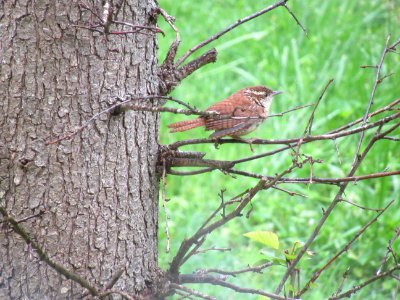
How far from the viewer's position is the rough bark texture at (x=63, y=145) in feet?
7.44

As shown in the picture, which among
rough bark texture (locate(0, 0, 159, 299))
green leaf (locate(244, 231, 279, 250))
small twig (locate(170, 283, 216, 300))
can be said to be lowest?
small twig (locate(170, 283, 216, 300))

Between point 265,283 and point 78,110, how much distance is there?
313 cm

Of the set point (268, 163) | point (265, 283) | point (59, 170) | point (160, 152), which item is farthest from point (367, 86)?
point (59, 170)

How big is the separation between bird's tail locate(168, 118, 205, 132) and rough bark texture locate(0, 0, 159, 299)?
625 mm

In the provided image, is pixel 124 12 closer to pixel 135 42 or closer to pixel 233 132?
pixel 135 42

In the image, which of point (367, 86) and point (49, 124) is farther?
point (367, 86)

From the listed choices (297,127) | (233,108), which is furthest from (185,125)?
(297,127)

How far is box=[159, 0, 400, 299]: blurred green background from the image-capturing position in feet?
17.1

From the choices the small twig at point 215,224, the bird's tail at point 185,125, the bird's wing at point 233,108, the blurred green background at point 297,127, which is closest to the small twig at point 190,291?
the small twig at point 215,224

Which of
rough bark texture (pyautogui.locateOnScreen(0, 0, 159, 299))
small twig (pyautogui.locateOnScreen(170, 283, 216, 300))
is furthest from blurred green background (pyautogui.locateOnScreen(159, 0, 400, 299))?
rough bark texture (pyautogui.locateOnScreen(0, 0, 159, 299))

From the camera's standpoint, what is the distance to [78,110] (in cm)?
232

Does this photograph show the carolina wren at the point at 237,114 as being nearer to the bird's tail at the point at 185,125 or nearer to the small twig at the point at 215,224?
the bird's tail at the point at 185,125

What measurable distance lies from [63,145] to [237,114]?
4.79ft

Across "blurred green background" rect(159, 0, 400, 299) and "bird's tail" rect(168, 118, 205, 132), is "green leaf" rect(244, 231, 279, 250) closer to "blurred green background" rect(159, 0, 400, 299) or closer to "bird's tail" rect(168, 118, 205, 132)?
"bird's tail" rect(168, 118, 205, 132)
